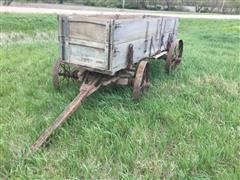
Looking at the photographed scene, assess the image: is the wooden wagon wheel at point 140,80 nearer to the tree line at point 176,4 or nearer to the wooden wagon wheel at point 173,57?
the wooden wagon wheel at point 173,57

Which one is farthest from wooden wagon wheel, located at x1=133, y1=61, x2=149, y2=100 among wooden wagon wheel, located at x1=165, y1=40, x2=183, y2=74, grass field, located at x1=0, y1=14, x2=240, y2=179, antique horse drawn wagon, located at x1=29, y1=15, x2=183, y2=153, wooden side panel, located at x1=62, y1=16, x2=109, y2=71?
wooden wagon wheel, located at x1=165, y1=40, x2=183, y2=74

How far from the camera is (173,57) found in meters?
6.34

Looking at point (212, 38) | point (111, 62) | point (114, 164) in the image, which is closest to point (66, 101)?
point (111, 62)

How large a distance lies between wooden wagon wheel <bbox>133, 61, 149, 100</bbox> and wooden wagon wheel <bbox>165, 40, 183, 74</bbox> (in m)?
1.39

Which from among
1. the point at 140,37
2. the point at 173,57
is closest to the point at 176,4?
the point at 173,57

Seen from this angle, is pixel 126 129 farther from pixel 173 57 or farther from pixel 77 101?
pixel 173 57

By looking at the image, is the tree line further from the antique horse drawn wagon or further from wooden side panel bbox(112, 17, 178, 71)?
the antique horse drawn wagon

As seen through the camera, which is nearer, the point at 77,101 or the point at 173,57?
the point at 77,101

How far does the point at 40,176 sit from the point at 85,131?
2.94 ft

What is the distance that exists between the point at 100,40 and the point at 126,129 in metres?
1.15

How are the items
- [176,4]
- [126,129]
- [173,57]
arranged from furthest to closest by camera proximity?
[176,4] → [173,57] → [126,129]

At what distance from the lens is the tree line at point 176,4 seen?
39.1m

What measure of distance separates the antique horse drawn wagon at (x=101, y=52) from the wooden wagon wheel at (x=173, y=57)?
950 millimetres

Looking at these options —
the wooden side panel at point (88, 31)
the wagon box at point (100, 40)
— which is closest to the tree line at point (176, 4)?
the wagon box at point (100, 40)
